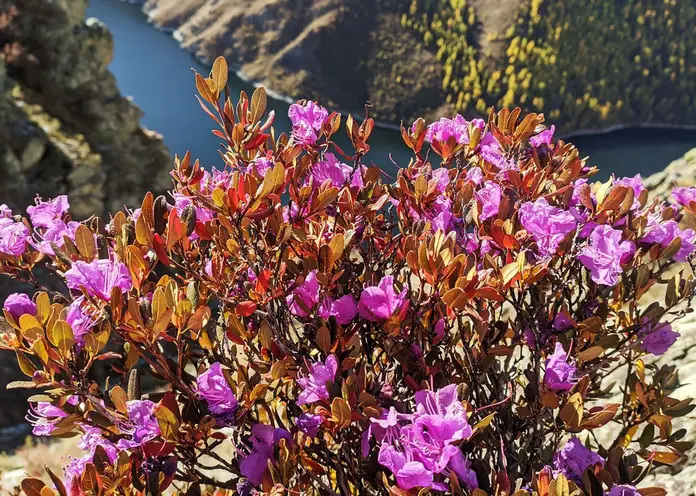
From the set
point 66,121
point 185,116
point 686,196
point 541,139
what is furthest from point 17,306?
point 185,116

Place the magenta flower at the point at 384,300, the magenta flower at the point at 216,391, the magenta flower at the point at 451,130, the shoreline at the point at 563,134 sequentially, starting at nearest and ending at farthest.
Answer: the magenta flower at the point at 216,391 < the magenta flower at the point at 384,300 < the magenta flower at the point at 451,130 < the shoreline at the point at 563,134

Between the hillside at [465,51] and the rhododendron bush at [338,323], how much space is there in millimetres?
56691

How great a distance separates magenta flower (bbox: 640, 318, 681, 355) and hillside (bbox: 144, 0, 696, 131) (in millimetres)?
56805

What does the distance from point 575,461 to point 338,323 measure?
3.22 ft

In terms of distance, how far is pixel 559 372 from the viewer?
1833 millimetres

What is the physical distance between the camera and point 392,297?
1.88m

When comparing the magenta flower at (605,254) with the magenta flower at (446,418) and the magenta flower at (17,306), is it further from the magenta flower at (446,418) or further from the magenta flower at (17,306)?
the magenta flower at (17,306)

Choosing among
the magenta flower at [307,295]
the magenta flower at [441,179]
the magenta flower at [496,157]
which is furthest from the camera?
the magenta flower at [496,157]

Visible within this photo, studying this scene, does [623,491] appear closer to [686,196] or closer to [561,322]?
[561,322]

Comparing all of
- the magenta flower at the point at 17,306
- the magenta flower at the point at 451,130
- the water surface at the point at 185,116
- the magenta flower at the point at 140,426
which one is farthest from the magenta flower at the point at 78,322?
the water surface at the point at 185,116

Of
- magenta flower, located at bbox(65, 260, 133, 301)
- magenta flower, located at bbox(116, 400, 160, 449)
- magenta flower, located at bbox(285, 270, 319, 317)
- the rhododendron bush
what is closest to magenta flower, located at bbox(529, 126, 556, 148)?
the rhododendron bush

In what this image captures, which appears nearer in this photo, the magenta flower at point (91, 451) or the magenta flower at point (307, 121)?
the magenta flower at point (91, 451)

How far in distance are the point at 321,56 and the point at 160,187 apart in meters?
49.1

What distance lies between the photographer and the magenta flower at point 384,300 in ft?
6.15
